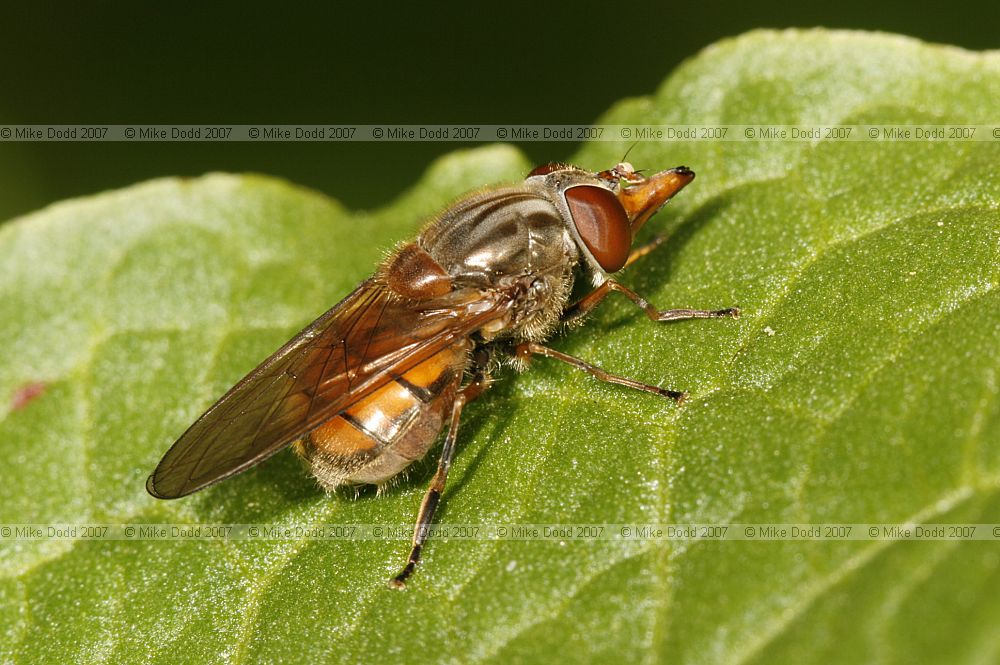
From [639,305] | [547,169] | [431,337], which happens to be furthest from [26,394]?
[639,305]

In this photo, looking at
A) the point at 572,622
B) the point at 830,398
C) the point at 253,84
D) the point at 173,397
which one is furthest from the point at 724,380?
the point at 253,84

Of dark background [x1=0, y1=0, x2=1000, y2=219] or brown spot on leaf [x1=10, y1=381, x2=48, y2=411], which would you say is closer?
brown spot on leaf [x1=10, y1=381, x2=48, y2=411]

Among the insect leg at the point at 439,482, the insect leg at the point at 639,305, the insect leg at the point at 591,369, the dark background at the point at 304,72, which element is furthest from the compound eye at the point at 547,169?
the dark background at the point at 304,72

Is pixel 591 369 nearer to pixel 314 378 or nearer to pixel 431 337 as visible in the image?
pixel 431 337

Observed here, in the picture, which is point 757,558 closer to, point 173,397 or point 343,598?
point 343,598

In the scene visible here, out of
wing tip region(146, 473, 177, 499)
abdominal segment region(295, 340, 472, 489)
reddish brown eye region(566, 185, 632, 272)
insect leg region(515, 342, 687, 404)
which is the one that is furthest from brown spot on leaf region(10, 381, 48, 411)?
reddish brown eye region(566, 185, 632, 272)

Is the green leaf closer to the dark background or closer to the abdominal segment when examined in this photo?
the abdominal segment
